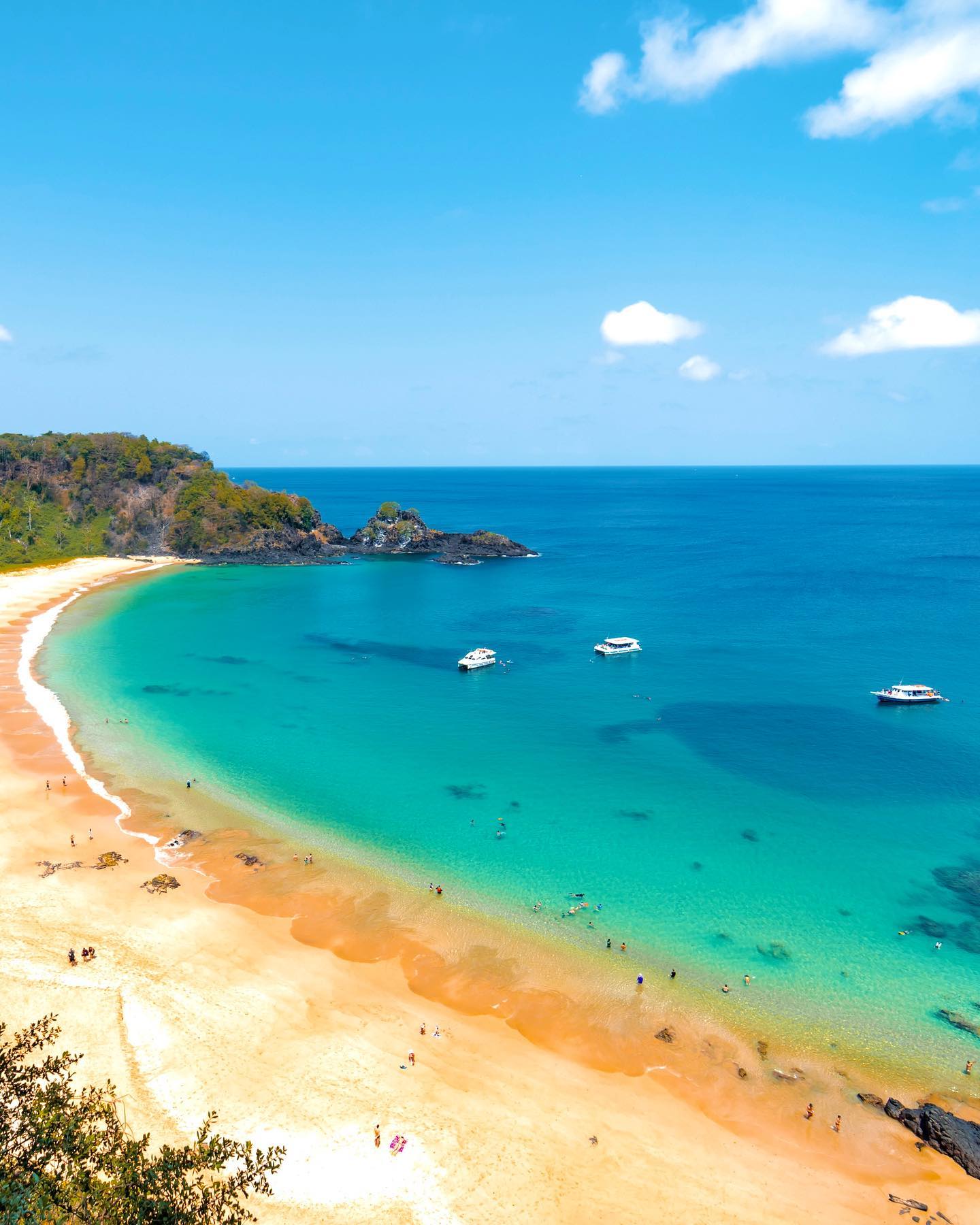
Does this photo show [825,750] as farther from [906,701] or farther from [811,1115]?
[811,1115]

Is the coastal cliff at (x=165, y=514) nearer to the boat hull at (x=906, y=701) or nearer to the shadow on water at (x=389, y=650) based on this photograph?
the shadow on water at (x=389, y=650)

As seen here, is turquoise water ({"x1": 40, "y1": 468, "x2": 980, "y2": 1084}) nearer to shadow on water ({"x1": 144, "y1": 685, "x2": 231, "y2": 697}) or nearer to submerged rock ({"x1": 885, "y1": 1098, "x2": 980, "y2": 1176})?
shadow on water ({"x1": 144, "y1": 685, "x2": 231, "y2": 697})

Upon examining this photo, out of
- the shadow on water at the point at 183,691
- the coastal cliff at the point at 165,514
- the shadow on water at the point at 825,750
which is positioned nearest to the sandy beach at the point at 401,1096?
the shadow on water at the point at 825,750

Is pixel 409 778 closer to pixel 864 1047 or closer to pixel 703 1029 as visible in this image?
pixel 703 1029

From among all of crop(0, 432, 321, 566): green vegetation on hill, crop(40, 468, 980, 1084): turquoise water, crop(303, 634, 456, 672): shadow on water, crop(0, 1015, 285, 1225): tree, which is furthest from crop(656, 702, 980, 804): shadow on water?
crop(0, 432, 321, 566): green vegetation on hill

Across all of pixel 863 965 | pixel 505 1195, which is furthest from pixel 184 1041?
pixel 863 965

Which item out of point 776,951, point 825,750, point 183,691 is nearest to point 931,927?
point 776,951

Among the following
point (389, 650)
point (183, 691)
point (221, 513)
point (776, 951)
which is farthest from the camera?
point (221, 513)
